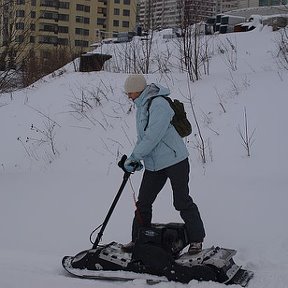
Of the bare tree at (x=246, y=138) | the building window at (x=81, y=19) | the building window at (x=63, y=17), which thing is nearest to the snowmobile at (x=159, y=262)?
the bare tree at (x=246, y=138)

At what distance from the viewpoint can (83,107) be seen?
498 inches

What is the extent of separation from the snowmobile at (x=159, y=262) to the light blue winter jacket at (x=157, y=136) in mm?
268

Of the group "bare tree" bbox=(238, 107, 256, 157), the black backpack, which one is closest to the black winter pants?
the black backpack

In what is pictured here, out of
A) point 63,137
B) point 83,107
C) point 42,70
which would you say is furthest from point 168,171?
point 42,70

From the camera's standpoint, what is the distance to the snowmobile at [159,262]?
443cm

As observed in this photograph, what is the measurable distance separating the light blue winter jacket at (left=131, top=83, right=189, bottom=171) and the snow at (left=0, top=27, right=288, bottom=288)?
111 centimetres

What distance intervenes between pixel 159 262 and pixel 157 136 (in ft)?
3.67

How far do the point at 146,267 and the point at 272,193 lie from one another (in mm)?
2710

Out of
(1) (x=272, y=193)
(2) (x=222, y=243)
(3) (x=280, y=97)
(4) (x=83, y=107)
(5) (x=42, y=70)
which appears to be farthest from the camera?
(5) (x=42, y=70)

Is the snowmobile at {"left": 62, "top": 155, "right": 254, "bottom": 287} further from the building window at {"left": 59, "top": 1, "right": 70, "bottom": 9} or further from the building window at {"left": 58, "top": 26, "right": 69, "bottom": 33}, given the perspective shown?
the building window at {"left": 59, "top": 1, "right": 70, "bottom": 9}

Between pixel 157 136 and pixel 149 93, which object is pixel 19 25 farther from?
pixel 157 136

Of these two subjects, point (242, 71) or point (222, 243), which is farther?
point (242, 71)

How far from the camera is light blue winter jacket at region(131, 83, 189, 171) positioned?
460 cm

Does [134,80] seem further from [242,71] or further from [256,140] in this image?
[242,71]
